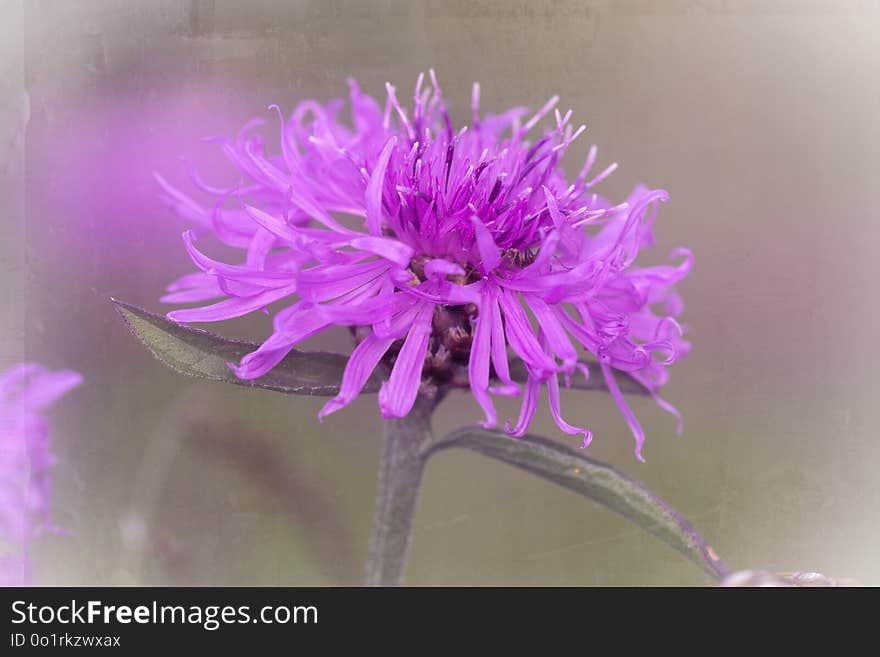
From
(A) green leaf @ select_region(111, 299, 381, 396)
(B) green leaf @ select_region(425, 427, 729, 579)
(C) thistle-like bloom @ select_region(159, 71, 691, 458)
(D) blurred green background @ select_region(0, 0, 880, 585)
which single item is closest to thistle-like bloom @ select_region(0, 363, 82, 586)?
(D) blurred green background @ select_region(0, 0, 880, 585)

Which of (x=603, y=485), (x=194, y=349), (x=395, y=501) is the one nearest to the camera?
(x=194, y=349)

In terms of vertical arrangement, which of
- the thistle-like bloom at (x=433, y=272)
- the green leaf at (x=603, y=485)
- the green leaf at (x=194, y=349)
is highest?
the thistle-like bloom at (x=433, y=272)

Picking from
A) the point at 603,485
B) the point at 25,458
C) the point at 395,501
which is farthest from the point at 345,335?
the point at 25,458

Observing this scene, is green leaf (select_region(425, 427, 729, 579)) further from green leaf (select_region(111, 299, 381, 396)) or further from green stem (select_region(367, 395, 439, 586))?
green leaf (select_region(111, 299, 381, 396))

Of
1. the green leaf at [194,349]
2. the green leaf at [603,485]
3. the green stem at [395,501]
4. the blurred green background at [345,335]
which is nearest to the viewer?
the green leaf at [194,349]

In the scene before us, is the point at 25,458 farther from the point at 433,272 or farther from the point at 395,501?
the point at 433,272

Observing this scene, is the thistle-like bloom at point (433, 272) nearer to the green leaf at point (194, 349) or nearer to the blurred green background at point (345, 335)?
the green leaf at point (194, 349)

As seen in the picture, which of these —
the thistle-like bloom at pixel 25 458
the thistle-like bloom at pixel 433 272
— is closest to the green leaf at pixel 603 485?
the thistle-like bloom at pixel 433 272

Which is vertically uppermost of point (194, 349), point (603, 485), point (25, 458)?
point (25, 458)
